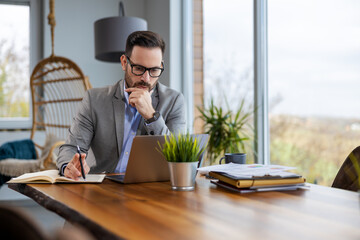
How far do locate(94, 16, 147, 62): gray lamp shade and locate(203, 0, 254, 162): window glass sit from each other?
77cm

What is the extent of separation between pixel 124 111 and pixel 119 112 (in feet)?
0.08

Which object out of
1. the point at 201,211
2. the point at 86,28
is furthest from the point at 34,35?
the point at 201,211

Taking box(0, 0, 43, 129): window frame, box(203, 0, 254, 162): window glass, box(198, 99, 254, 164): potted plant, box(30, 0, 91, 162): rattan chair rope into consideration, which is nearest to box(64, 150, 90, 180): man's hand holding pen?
box(198, 99, 254, 164): potted plant

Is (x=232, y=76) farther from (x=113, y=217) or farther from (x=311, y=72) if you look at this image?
(x=113, y=217)

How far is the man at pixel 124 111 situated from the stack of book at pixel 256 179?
0.59 meters

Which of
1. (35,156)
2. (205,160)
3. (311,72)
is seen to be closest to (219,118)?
(205,160)

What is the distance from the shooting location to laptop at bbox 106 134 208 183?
1.38 meters

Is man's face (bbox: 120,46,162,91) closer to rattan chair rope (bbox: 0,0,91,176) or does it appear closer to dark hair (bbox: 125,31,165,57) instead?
dark hair (bbox: 125,31,165,57)

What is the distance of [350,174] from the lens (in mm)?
1482

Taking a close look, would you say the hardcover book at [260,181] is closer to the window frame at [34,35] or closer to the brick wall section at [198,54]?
the brick wall section at [198,54]

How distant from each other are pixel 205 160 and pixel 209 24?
4.98 feet

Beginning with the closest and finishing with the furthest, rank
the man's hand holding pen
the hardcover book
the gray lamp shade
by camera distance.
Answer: the hardcover book → the man's hand holding pen → the gray lamp shade

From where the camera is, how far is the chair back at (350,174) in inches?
56.7

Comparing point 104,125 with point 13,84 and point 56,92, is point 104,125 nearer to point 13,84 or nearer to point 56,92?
point 56,92
